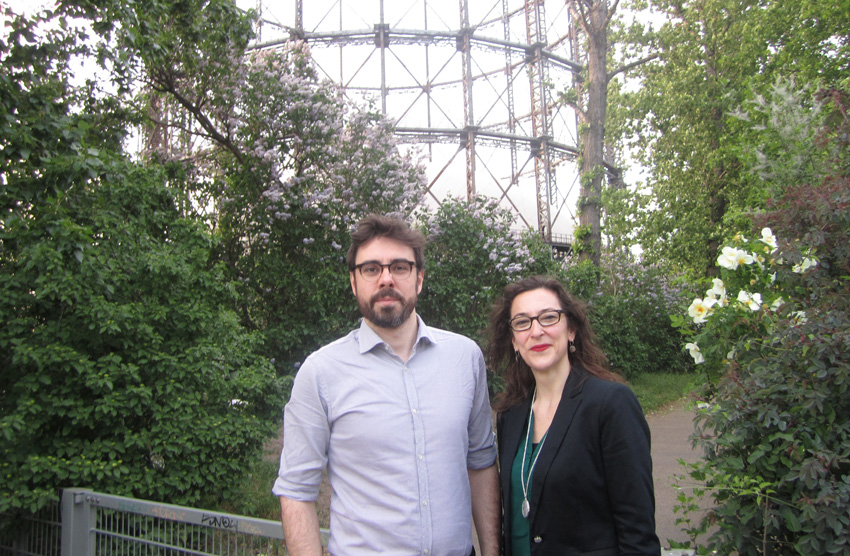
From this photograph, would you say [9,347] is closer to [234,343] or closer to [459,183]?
[234,343]

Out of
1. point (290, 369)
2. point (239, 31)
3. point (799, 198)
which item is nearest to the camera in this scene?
point (799, 198)

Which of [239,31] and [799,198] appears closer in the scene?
[799,198]

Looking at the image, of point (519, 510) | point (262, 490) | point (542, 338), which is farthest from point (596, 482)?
point (262, 490)

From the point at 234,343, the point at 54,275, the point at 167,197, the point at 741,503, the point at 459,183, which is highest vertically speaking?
the point at 459,183

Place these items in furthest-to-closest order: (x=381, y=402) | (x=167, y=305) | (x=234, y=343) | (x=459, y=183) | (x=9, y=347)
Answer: (x=459, y=183), (x=234, y=343), (x=167, y=305), (x=9, y=347), (x=381, y=402)

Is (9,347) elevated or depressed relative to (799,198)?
depressed

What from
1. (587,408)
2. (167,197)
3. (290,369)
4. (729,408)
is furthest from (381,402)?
(290,369)

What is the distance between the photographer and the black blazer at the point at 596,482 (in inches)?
69.5

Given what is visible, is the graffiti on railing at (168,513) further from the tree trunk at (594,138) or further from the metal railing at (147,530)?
the tree trunk at (594,138)

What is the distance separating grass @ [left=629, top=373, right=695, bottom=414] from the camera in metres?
11.1

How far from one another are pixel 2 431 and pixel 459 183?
20.3 m

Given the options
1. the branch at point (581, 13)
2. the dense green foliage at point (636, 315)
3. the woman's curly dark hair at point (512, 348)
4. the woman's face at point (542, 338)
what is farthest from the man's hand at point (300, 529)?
the branch at point (581, 13)

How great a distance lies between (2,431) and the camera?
3.62 metres

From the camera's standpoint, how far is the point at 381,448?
1.97 meters
